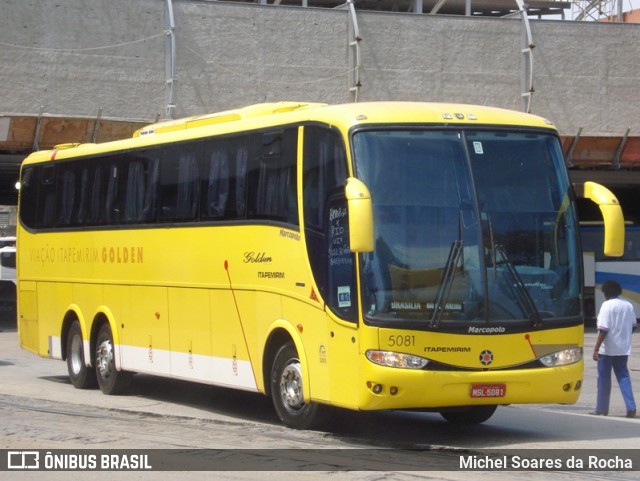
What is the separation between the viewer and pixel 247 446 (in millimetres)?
10914

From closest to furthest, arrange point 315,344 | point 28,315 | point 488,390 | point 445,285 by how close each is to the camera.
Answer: point 445,285, point 488,390, point 315,344, point 28,315

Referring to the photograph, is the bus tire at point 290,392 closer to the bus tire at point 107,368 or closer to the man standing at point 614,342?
the man standing at point 614,342

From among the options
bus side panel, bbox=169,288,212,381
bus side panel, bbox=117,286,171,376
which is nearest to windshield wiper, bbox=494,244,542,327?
bus side panel, bbox=169,288,212,381

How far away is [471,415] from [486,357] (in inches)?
85.4

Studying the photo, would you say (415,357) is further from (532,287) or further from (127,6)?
(127,6)

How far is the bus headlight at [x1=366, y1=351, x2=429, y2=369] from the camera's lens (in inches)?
A: 415

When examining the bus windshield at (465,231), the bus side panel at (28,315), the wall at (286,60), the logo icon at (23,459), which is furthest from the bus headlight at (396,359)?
the wall at (286,60)

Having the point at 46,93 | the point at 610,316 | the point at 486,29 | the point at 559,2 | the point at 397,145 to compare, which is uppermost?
the point at 559,2

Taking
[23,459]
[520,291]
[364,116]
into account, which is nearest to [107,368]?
[23,459]

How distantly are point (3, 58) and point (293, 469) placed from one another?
22.3 metres

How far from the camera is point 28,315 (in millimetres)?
18953

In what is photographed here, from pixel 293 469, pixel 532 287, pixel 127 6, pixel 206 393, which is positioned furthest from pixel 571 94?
pixel 293 469

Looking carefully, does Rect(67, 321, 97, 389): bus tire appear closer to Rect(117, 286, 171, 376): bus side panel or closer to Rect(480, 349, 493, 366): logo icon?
Rect(117, 286, 171, 376): bus side panel

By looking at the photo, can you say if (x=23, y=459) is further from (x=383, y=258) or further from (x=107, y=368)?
(x=107, y=368)
